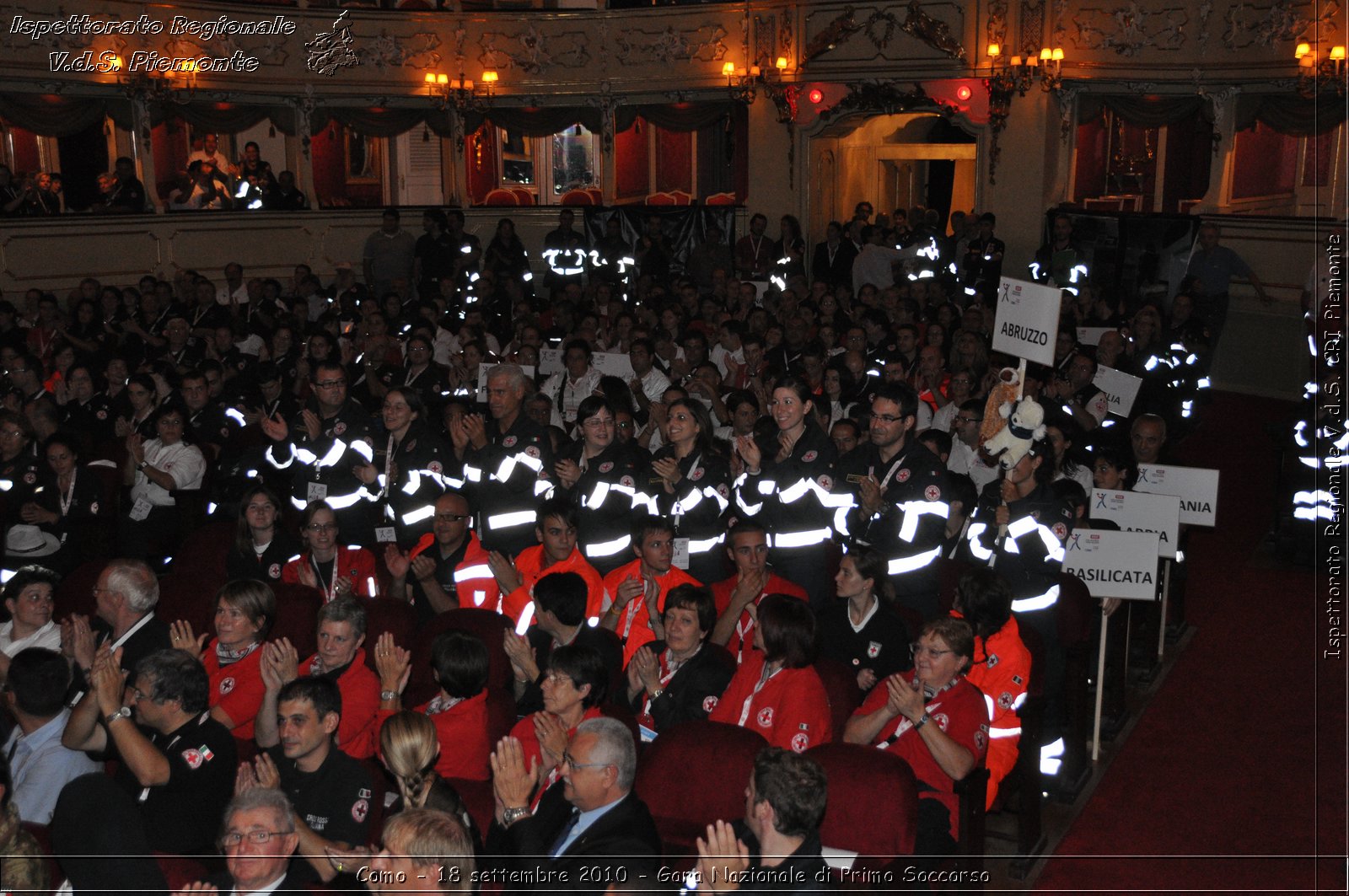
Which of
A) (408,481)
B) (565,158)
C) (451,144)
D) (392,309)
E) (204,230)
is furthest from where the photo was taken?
(565,158)

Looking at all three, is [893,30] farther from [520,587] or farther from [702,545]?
[520,587]

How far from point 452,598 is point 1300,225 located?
11.6 metres

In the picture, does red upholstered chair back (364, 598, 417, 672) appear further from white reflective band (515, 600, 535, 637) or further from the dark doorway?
the dark doorway

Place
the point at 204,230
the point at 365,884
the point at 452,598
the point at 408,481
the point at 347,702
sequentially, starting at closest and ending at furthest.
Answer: the point at 365,884 → the point at 347,702 → the point at 452,598 → the point at 408,481 → the point at 204,230

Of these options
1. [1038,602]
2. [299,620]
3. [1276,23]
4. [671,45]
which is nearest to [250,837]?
[299,620]

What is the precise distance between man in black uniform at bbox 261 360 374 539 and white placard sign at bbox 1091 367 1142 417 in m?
5.38

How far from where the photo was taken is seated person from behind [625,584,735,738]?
4.99m

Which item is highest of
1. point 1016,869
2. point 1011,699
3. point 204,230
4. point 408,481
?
point 204,230

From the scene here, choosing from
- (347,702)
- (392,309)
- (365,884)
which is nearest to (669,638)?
(347,702)

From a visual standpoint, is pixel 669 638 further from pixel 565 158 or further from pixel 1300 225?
pixel 565 158

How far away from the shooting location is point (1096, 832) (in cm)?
561

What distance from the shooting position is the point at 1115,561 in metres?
6.05

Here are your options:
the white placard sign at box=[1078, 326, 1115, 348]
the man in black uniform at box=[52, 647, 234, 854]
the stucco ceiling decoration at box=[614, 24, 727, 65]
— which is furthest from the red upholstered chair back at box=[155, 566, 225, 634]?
the stucco ceiling decoration at box=[614, 24, 727, 65]

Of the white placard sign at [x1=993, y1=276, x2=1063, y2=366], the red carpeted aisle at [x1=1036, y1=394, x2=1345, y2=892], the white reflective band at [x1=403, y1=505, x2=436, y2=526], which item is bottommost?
the red carpeted aisle at [x1=1036, y1=394, x2=1345, y2=892]
